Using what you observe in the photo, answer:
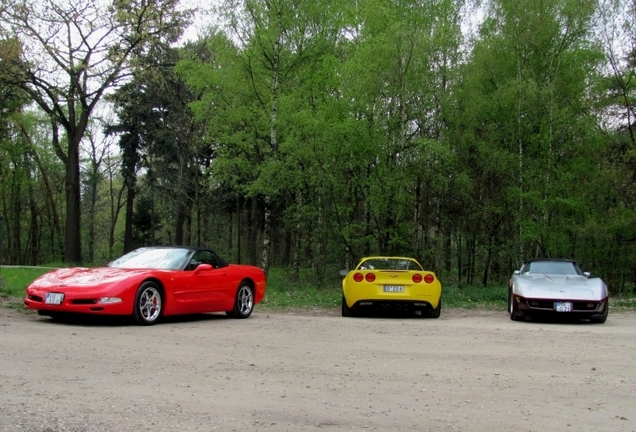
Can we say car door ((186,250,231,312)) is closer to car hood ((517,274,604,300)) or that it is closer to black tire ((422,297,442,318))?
black tire ((422,297,442,318))

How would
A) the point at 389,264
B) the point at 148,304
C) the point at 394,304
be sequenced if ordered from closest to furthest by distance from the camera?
the point at 148,304 → the point at 394,304 → the point at 389,264

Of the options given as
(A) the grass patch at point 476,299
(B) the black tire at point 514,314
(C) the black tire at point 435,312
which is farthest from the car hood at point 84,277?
(A) the grass patch at point 476,299

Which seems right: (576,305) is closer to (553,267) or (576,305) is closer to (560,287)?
(560,287)

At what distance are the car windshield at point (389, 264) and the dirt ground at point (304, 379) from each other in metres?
3.10

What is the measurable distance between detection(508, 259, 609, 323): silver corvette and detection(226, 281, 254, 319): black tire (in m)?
5.31

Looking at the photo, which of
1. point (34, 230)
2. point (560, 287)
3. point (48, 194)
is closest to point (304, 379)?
point (560, 287)

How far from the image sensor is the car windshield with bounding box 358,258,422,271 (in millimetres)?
13500

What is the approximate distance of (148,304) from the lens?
10195 mm

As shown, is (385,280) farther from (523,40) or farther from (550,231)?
(523,40)

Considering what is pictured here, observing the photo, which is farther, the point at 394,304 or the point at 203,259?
the point at 394,304

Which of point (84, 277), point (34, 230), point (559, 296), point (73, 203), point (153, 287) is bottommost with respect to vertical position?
point (559, 296)

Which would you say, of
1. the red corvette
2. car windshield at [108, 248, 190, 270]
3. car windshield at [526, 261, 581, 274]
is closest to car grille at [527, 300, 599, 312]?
car windshield at [526, 261, 581, 274]

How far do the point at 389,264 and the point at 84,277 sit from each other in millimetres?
6332

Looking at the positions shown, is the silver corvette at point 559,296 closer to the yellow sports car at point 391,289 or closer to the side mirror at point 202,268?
the yellow sports car at point 391,289
